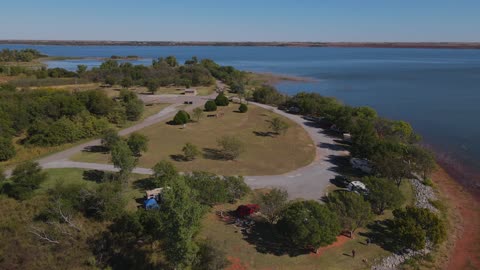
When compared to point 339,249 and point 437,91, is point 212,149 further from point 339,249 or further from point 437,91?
point 437,91

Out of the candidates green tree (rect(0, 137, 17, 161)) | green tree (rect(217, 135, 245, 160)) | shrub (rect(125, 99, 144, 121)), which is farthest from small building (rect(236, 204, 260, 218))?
shrub (rect(125, 99, 144, 121))

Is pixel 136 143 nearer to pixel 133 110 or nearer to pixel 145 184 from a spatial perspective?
pixel 145 184

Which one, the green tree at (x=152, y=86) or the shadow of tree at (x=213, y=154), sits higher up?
the green tree at (x=152, y=86)

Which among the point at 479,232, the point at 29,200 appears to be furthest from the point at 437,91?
the point at 29,200

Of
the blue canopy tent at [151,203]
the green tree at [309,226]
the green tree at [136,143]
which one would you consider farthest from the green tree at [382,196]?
the green tree at [136,143]

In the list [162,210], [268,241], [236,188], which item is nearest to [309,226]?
[268,241]

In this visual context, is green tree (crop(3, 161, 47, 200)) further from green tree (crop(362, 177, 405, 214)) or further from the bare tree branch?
green tree (crop(362, 177, 405, 214))

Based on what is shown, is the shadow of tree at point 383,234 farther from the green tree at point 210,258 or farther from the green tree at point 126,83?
the green tree at point 126,83
